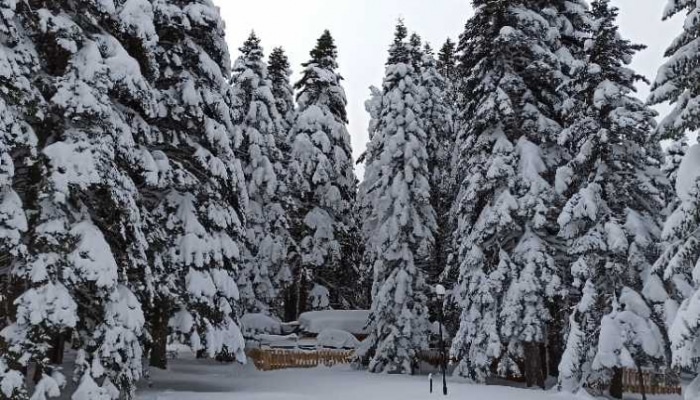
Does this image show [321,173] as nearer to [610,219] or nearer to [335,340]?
[335,340]

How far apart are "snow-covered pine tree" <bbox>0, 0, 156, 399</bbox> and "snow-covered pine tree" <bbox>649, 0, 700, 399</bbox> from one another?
1091 cm

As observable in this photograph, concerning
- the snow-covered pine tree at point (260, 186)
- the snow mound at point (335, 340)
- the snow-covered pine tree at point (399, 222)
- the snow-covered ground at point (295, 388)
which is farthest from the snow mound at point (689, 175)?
the snow-covered pine tree at point (260, 186)

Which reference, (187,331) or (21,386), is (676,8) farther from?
(21,386)

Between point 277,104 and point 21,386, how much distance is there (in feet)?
96.5

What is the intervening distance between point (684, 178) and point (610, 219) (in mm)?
6145

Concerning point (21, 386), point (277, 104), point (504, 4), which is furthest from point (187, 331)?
point (277, 104)

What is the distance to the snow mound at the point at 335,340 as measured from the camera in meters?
32.2

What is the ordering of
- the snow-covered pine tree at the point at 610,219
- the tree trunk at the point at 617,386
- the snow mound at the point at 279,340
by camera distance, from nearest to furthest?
1. the snow-covered pine tree at the point at 610,219
2. the tree trunk at the point at 617,386
3. the snow mound at the point at 279,340

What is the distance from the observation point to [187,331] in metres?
16.3

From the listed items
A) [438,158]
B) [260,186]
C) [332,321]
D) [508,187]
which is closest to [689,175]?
[508,187]

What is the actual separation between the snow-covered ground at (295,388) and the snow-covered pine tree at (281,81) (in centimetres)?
1978

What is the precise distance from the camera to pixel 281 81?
39844 mm

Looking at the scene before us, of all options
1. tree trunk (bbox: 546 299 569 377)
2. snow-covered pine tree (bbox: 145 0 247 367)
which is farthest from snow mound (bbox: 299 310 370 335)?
snow-covered pine tree (bbox: 145 0 247 367)

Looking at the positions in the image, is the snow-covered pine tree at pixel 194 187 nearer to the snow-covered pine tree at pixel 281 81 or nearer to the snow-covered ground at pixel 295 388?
the snow-covered ground at pixel 295 388
